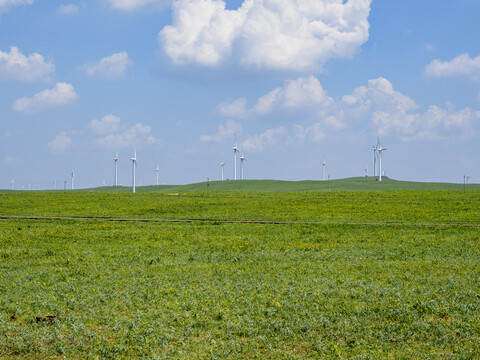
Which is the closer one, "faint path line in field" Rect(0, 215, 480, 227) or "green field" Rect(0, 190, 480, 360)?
"green field" Rect(0, 190, 480, 360)

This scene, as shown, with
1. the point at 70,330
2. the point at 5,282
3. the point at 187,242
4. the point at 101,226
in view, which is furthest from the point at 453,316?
the point at 101,226

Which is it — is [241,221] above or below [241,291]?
above

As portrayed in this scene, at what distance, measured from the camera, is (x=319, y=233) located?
42125mm

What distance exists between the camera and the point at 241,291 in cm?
2039

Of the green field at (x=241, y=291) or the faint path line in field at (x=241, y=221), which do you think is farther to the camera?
the faint path line in field at (x=241, y=221)

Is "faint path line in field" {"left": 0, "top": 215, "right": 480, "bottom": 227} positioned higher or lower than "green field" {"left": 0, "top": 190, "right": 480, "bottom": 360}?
higher

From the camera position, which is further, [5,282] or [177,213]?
[177,213]

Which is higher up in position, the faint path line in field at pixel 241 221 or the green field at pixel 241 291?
the faint path line in field at pixel 241 221

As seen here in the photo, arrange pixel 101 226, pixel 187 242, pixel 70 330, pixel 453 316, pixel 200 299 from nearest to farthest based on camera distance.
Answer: pixel 70 330 → pixel 453 316 → pixel 200 299 → pixel 187 242 → pixel 101 226

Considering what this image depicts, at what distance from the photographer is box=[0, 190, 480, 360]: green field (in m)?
13.9

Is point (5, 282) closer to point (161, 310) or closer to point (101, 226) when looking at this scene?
point (161, 310)

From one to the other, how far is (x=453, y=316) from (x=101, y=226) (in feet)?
124

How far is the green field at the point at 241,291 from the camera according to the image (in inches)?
548

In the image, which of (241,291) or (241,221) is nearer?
(241,291)
